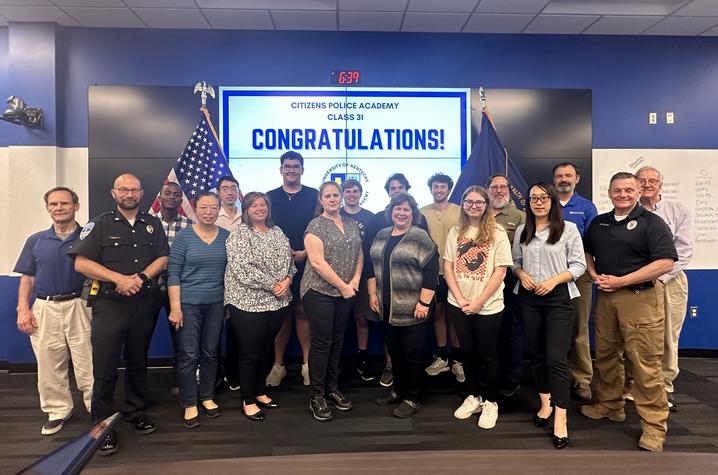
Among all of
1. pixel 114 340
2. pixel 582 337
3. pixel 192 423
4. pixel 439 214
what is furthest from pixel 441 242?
pixel 114 340

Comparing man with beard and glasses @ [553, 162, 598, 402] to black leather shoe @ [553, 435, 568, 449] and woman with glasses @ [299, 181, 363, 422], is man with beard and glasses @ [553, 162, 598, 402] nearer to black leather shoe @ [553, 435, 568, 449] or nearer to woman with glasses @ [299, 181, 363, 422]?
black leather shoe @ [553, 435, 568, 449]

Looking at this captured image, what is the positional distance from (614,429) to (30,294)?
169 inches

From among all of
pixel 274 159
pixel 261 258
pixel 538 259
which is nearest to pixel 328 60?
pixel 274 159

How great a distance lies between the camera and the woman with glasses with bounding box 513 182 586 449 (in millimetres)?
2697

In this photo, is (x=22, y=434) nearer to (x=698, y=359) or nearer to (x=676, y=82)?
(x=698, y=359)

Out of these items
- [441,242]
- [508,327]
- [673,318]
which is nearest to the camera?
[508,327]

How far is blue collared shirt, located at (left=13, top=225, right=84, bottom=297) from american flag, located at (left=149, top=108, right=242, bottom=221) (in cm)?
91

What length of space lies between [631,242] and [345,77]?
3099 mm

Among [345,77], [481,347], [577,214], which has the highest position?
[345,77]

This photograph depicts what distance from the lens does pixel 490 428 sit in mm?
2896

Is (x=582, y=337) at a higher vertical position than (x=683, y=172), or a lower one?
lower

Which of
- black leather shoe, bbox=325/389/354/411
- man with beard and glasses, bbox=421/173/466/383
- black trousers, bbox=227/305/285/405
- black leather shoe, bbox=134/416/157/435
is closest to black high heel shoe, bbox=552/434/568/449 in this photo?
man with beard and glasses, bbox=421/173/466/383

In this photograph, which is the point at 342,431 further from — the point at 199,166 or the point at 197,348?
the point at 199,166

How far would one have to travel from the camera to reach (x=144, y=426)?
9.46 ft
